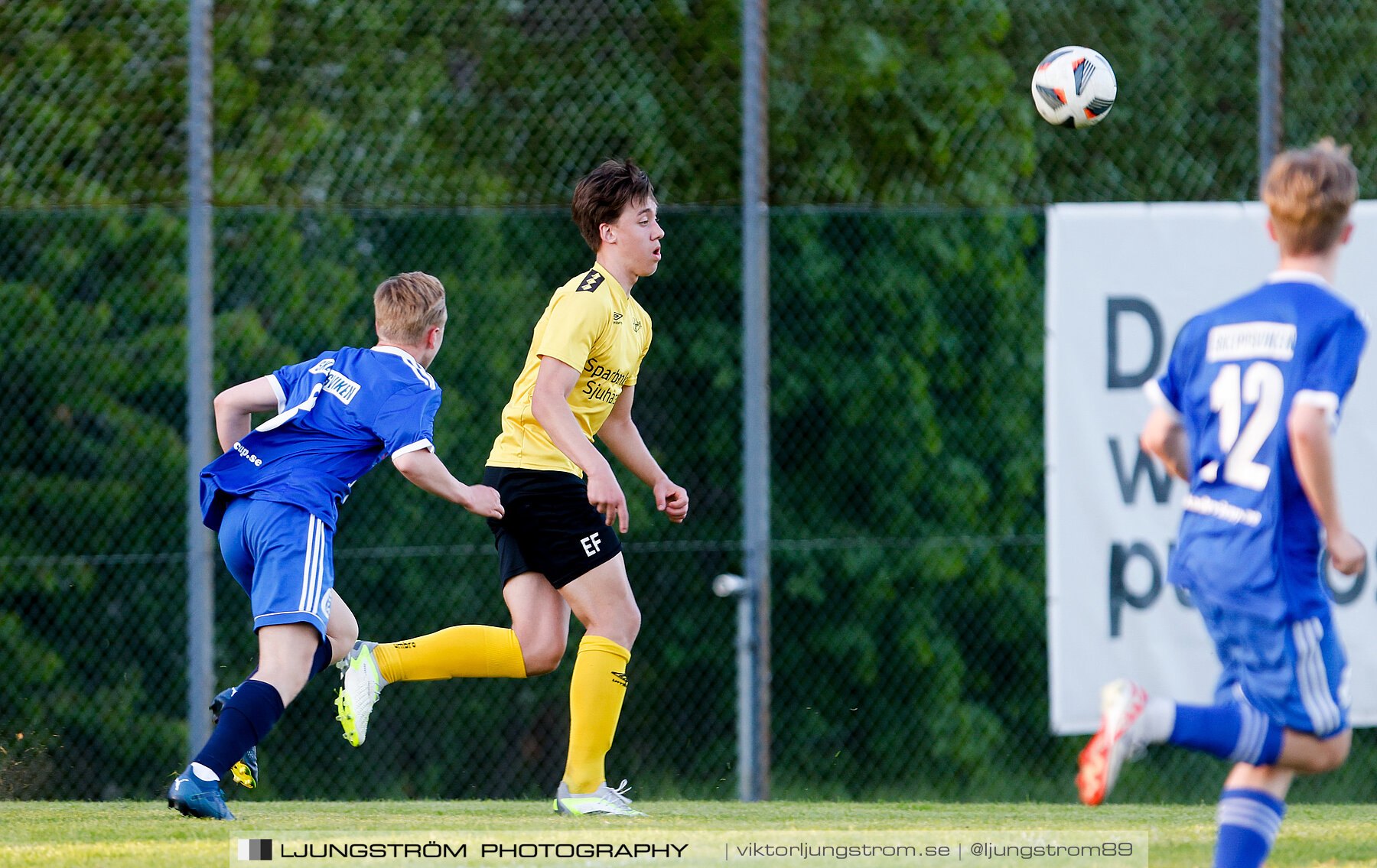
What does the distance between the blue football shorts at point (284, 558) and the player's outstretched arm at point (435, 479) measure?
30cm

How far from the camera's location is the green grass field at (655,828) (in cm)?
355

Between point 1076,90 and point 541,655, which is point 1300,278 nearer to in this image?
point 541,655

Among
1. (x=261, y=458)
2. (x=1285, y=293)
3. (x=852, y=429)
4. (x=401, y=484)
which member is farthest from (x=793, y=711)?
(x=1285, y=293)

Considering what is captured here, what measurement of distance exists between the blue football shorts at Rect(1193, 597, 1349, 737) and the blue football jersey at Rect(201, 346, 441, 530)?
2.08m

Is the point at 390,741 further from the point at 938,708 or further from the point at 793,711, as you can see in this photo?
the point at 938,708

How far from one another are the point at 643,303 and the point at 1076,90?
8.57 ft

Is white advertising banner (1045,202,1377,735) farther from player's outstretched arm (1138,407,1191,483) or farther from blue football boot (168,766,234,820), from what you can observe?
blue football boot (168,766,234,820)

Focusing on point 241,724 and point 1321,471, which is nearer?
point 1321,471

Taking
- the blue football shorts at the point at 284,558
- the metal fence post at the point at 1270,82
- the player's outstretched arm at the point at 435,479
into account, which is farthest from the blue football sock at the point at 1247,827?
the metal fence post at the point at 1270,82

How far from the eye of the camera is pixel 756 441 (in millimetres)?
5914

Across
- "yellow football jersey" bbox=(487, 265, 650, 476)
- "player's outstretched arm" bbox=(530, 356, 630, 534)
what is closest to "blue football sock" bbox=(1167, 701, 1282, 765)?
"player's outstretched arm" bbox=(530, 356, 630, 534)

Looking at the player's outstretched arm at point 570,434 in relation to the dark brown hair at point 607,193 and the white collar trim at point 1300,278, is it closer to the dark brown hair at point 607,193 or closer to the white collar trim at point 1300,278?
the dark brown hair at point 607,193

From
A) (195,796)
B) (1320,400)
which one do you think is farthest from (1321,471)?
(195,796)

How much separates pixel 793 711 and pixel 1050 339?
2.23m
